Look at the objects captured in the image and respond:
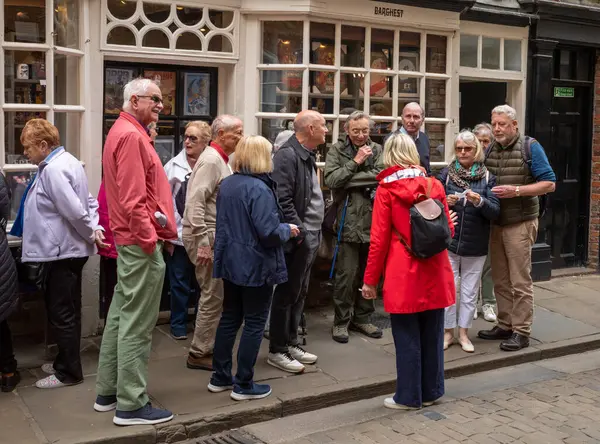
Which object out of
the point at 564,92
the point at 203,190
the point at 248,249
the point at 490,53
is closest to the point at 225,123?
the point at 203,190

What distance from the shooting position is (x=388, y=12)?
8.63 meters

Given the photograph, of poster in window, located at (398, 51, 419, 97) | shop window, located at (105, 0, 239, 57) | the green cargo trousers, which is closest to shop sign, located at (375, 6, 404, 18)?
poster in window, located at (398, 51, 419, 97)

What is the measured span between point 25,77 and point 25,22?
0.44 meters

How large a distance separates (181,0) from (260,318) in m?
3.40

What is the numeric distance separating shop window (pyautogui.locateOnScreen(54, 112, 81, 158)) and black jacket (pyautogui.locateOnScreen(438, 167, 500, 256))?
338 cm

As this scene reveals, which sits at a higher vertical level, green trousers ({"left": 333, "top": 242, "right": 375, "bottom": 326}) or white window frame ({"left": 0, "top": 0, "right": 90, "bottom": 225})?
white window frame ({"left": 0, "top": 0, "right": 90, "bottom": 225})

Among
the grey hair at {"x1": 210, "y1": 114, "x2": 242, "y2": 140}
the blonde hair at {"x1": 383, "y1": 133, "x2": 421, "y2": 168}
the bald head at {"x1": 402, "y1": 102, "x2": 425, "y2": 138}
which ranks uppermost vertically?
the bald head at {"x1": 402, "y1": 102, "x2": 425, "y2": 138}

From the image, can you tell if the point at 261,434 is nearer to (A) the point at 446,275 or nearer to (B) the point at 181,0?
(A) the point at 446,275

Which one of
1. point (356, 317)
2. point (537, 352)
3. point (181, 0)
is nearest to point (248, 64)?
point (181, 0)

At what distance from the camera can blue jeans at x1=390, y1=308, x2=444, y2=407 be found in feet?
19.1

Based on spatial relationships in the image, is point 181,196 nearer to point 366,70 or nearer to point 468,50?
point 366,70

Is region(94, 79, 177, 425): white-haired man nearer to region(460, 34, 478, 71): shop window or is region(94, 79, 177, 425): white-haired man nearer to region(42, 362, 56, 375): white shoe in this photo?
region(42, 362, 56, 375): white shoe

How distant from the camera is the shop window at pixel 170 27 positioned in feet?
24.2

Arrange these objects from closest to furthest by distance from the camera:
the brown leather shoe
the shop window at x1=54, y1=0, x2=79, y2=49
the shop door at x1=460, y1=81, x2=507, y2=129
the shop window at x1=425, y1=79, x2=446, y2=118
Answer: the brown leather shoe, the shop window at x1=54, y1=0, x2=79, y2=49, the shop window at x1=425, y1=79, x2=446, y2=118, the shop door at x1=460, y1=81, x2=507, y2=129
